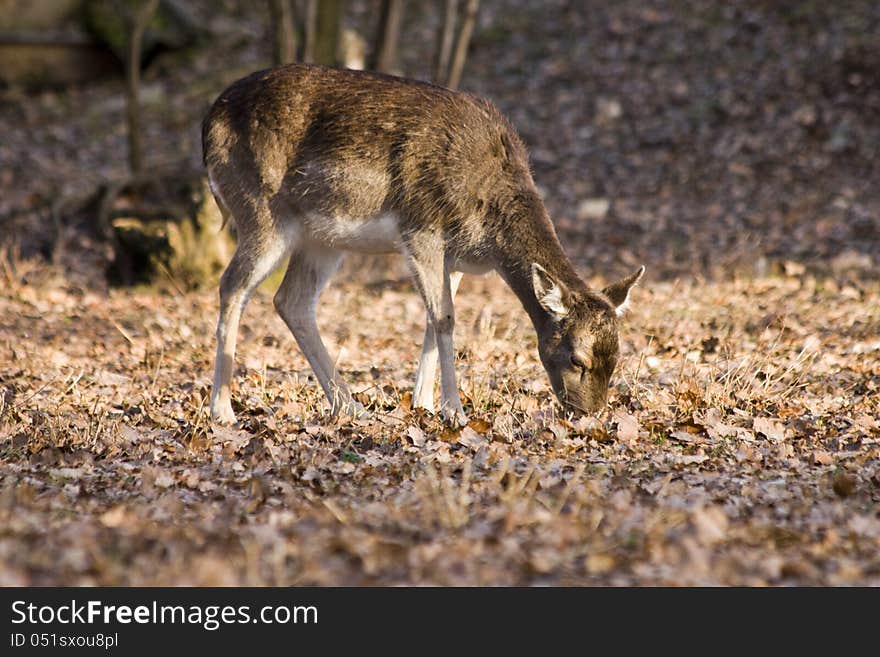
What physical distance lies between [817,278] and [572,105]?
721cm

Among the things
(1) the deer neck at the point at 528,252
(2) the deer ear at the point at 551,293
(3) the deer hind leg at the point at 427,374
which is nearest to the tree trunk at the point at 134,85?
(3) the deer hind leg at the point at 427,374

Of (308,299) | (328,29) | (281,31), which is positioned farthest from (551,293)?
(328,29)

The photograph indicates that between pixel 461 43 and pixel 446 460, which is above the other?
pixel 461 43

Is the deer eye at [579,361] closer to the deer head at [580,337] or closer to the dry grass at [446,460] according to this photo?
Answer: the deer head at [580,337]

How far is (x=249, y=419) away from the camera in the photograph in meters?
7.25

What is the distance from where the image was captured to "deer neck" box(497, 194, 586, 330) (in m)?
7.25

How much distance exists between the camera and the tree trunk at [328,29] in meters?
18.0

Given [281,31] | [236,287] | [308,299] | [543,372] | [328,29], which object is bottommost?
[543,372]

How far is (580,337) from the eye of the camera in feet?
22.4

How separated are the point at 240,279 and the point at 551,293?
2.16 meters

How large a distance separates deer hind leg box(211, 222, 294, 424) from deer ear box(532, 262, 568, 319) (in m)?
1.81

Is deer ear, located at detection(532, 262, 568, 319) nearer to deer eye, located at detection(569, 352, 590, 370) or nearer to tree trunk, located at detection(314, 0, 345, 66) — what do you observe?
deer eye, located at detection(569, 352, 590, 370)

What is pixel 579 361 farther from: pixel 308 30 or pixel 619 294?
pixel 308 30

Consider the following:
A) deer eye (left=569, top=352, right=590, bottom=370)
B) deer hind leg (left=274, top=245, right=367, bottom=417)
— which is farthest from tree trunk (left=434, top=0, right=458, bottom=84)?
deer eye (left=569, top=352, right=590, bottom=370)
